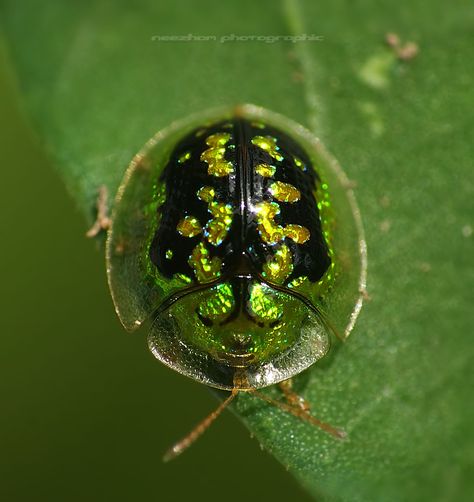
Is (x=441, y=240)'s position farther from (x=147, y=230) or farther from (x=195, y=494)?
(x=195, y=494)

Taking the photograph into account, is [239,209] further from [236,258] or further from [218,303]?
[218,303]

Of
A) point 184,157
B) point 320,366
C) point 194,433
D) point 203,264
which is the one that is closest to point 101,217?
point 184,157

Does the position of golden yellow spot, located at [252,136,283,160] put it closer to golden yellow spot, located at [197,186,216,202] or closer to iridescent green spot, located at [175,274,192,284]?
golden yellow spot, located at [197,186,216,202]

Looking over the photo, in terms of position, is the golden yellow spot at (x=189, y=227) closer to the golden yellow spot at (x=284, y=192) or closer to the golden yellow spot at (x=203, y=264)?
the golden yellow spot at (x=203, y=264)

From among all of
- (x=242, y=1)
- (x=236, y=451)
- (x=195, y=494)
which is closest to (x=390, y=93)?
(x=242, y=1)

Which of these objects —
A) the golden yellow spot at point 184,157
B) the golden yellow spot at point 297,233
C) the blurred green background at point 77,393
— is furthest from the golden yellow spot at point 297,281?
the blurred green background at point 77,393

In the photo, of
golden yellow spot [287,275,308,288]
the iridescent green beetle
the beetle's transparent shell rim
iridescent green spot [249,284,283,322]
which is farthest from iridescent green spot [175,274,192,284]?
golden yellow spot [287,275,308,288]
